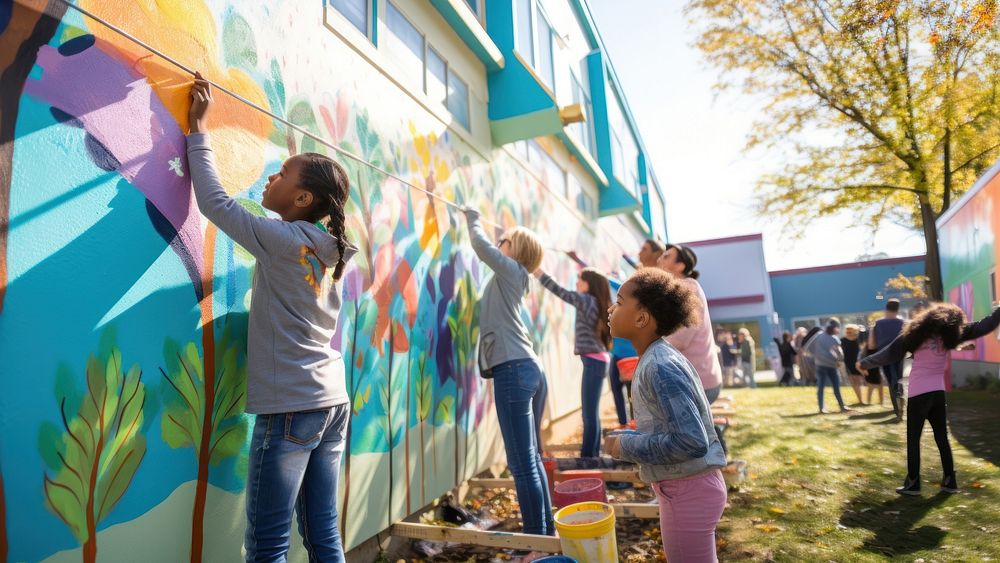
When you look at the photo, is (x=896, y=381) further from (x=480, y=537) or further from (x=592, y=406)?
(x=480, y=537)

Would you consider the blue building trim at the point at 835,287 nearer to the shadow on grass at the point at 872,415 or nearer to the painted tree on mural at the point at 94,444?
the shadow on grass at the point at 872,415

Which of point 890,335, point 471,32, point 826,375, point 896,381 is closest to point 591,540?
point 471,32

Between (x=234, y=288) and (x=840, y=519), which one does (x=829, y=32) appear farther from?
(x=234, y=288)

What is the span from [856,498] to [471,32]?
18.1ft

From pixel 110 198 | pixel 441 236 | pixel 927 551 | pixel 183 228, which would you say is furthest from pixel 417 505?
pixel 927 551

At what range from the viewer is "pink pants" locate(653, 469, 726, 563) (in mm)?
2031

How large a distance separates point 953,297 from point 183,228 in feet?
46.7

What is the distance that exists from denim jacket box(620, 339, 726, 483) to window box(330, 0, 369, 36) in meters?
3.10

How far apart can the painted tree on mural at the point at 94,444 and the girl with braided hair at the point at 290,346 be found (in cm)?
44

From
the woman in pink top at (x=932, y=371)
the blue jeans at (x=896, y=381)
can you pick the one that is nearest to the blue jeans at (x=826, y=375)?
the blue jeans at (x=896, y=381)

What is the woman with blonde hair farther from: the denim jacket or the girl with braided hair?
the girl with braided hair

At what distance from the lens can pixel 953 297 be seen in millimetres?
11227

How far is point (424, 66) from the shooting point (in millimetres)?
4660

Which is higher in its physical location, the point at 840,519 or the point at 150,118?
the point at 150,118
